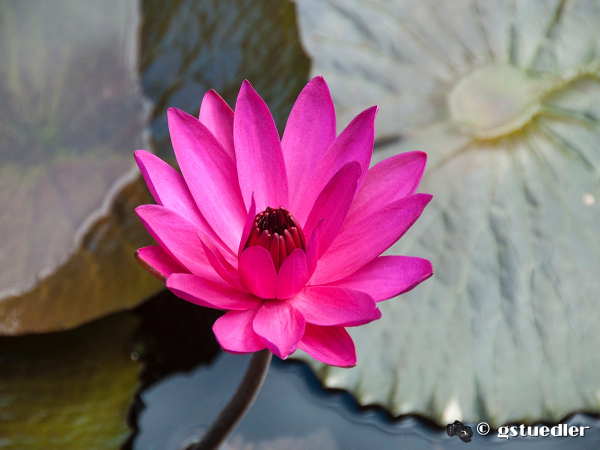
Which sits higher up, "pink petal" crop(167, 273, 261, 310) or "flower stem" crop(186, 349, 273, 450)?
"pink petal" crop(167, 273, 261, 310)

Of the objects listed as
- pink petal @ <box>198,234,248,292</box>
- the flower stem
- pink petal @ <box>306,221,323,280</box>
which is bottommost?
the flower stem

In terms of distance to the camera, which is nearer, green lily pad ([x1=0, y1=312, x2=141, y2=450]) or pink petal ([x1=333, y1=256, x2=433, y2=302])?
pink petal ([x1=333, y1=256, x2=433, y2=302])

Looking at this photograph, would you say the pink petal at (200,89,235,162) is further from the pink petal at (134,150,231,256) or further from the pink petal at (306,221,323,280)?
the pink petal at (306,221,323,280)

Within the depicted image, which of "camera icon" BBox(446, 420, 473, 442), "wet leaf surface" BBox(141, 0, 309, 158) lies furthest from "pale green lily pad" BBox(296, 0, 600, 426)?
"wet leaf surface" BBox(141, 0, 309, 158)

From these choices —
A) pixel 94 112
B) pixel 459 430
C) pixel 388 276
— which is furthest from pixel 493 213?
pixel 94 112

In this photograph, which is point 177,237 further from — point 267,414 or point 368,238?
point 267,414
